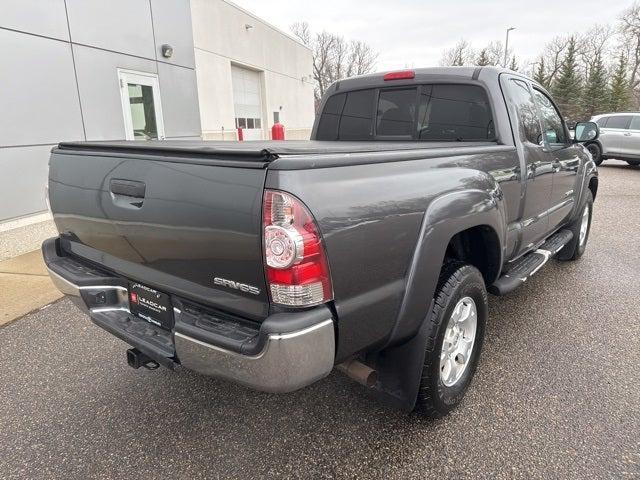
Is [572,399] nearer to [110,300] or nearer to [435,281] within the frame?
[435,281]

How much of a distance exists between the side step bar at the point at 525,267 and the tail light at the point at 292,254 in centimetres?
182

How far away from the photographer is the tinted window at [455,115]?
325cm

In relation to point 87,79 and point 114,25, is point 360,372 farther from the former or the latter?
point 114,25

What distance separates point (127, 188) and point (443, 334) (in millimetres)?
1692

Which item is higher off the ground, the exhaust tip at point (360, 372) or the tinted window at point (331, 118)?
the tinted window at point (331, 118)

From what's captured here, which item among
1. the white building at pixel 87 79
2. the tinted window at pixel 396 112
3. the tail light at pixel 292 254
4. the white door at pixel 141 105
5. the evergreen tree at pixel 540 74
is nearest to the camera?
the tail light at pixel 292 254

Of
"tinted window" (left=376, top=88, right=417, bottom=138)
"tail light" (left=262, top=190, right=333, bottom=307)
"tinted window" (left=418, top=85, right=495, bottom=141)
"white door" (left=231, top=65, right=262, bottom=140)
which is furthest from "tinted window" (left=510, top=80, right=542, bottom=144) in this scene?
"white door" (left=231, top=65, right=262, bottom=140)

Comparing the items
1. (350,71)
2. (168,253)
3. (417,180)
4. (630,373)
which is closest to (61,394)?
(168,253)

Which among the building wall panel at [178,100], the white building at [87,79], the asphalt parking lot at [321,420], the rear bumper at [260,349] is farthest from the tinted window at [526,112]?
the building wall panel at [178,100]

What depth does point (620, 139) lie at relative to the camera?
48.3ft

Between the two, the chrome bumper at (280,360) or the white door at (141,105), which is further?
the white door at (141,105)

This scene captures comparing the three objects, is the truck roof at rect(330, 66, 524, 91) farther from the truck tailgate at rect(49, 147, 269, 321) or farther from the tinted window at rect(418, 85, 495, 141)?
the truck tailgate at rect(49, 147, 269, 321)

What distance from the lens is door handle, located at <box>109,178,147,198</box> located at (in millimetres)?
1991

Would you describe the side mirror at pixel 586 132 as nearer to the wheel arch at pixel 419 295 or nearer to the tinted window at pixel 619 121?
the wheel arch at pixel 419 295
